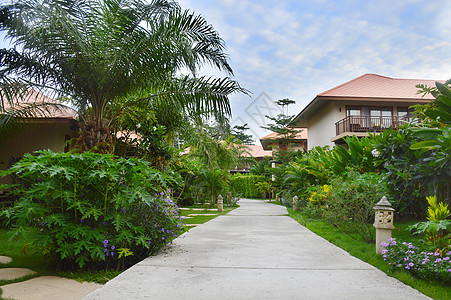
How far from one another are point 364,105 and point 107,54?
64.8 feet

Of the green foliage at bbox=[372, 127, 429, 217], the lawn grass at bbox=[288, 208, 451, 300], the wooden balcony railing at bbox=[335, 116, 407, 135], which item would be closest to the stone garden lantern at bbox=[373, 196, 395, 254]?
the lawn grass at bbox=[288, 208, 451, 300]

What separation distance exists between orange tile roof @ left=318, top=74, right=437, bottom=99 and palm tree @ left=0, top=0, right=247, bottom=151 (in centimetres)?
1571

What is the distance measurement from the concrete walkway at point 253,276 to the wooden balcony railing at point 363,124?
633 inches

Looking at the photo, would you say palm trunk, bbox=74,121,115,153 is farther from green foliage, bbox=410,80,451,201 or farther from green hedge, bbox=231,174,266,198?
green hedge, bbox=231,174,266,198

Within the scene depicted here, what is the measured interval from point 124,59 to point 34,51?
5.44ft

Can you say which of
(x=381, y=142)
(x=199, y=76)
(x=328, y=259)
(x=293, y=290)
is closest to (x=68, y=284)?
(x=293, y=290)

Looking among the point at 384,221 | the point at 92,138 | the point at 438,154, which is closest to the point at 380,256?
the point at 384,221

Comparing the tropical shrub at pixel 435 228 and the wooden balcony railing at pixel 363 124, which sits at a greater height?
the wooden balcony railing at pixel 363 124

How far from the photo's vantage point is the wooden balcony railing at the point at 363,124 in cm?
2075

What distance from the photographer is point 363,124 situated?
70.6ft

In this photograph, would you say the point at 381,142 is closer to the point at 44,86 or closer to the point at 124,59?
the point at 124,59

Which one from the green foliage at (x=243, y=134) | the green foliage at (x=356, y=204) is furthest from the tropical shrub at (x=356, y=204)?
the green foliage at (x=243, y=134)

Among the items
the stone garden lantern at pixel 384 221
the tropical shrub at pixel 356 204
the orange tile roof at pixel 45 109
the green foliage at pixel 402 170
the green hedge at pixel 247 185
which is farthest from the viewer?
the green hedge at pixel 247 185

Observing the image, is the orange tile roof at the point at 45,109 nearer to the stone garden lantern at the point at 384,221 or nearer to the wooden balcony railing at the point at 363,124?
the stone garden lantern at the point at 384,221
